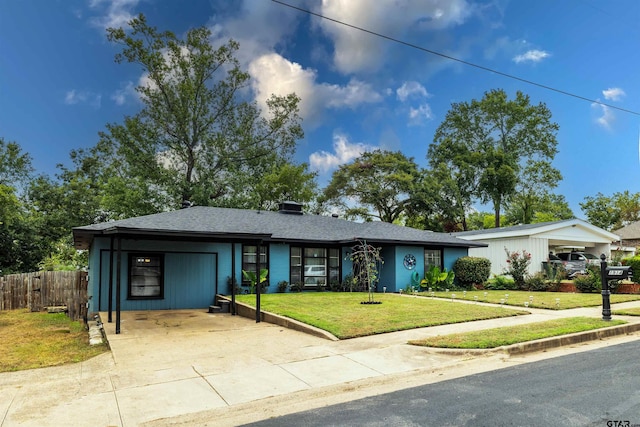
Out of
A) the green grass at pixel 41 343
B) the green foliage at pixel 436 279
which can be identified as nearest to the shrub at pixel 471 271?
the green foliage at pixel 436 279

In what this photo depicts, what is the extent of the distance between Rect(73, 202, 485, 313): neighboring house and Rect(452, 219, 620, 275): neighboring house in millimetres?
4846

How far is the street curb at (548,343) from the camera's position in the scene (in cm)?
708

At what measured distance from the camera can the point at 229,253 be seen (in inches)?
628

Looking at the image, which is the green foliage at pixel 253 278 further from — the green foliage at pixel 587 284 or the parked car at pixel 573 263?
the parked car at pixel 573 263

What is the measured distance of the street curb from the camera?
7079mm

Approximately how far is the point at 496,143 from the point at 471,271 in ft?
90.6

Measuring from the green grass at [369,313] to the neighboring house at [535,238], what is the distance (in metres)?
12.1

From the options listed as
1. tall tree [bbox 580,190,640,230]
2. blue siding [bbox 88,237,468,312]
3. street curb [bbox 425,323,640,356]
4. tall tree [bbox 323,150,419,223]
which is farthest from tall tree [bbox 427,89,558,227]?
street curb [bbox 425,323,640,356]

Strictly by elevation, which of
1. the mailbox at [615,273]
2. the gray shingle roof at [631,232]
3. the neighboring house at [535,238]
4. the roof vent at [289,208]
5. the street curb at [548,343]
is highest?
the roof vent at [289,208]

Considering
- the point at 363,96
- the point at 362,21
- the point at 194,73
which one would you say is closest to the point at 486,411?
the point at 362,21

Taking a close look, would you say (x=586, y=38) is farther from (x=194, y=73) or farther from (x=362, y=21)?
(x=194, y=73)

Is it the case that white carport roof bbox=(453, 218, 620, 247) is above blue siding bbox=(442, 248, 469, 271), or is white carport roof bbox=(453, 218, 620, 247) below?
above

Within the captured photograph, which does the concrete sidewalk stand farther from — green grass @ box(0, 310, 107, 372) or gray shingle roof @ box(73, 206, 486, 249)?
gray shingle roof @ box(73, 206, 486, 249)

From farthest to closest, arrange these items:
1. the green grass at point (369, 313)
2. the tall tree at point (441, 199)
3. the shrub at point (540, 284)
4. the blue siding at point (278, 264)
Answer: the tall tree at point (441, 199) < the shrub at point (540, 284) < the blue siding at point (278, 264) < the green grass at point (369, 313)
